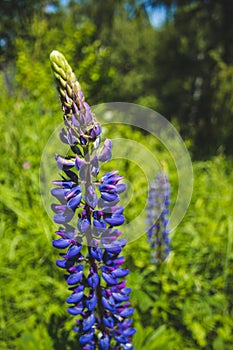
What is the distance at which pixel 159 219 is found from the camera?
7.32ft

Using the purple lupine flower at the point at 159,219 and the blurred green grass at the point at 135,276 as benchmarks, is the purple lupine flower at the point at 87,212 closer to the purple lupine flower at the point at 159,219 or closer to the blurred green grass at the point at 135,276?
the blurred green grass at the point at 135,276

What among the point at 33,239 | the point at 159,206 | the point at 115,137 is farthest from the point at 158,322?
the point at 115,137

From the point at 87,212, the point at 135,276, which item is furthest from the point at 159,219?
the point at 87,212

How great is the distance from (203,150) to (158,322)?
12.6ft

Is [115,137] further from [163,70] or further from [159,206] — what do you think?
[163,70]

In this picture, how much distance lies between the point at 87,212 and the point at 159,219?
110 cm

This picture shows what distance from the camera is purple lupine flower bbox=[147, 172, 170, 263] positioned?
7.33 ft

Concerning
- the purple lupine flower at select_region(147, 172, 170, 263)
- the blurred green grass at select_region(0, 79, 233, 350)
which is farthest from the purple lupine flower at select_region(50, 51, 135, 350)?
the purple lupine flower at select_region(147, 172, 170, 263)

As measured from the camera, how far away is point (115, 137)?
3.91 m

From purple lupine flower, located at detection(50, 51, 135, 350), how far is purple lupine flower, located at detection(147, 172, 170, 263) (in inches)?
34.1

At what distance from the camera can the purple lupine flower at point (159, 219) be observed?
2234mm

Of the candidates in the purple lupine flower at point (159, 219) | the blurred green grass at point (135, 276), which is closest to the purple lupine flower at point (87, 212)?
the blurred green grass at point (135, 276)

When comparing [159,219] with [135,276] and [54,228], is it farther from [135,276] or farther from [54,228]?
[54,228]

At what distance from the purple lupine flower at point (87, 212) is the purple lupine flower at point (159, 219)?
865mm
